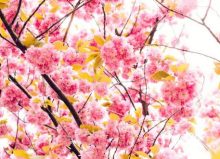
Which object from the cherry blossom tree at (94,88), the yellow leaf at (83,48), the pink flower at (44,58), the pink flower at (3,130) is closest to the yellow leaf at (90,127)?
the cherry blossom tree at (94,88)

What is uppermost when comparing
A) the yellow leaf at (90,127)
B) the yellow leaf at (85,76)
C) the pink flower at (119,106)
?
the pink flower at (119,106)

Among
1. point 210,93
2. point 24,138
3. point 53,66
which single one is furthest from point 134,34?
point 53,66

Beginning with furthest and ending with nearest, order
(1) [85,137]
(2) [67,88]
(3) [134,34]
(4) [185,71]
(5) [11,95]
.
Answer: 1. (3) [134,34]
2. (5) [11,95]
3. (2) [67,88]
4. (1) [85,137]
5. (4) [185,71]

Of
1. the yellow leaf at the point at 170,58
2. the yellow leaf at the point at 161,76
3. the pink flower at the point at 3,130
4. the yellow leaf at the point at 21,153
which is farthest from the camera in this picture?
the pink flower at the point at 3,130

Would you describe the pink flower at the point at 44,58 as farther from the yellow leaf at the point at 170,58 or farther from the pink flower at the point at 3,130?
the pink flower at the point at 3,130

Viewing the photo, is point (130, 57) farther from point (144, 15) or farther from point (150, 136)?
point (144, 15)

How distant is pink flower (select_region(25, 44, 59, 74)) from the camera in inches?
127

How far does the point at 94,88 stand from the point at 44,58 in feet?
3.26

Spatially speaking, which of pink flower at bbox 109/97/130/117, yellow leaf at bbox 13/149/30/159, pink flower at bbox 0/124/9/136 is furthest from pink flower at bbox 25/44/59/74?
pink flower at bbox 0/124/9/136

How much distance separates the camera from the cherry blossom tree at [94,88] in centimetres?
328

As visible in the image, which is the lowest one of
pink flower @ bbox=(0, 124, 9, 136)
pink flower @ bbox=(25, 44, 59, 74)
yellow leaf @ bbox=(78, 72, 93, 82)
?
pink flower @ bbox=(25, 44, 59, 74)

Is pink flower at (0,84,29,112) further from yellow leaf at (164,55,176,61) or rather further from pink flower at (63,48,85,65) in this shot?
yellow leaf at (164,55,176,61)

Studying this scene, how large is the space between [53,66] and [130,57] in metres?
0.67

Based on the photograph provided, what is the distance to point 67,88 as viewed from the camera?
3777mm
